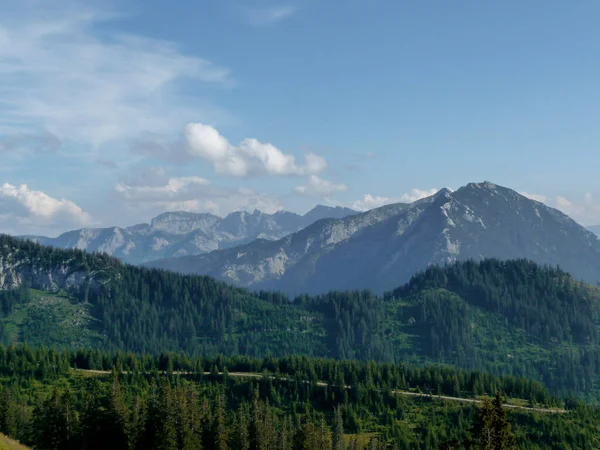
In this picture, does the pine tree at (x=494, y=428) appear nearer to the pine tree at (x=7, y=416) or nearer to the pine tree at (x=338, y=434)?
the pine tree at (x=338, y=434)

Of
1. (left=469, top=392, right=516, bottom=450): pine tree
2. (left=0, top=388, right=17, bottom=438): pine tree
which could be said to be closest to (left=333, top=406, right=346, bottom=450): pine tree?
(left=0, top=388, right=17, bottom=438): pine tree

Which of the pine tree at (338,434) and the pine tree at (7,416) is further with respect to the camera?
the pine tree at (338,434)

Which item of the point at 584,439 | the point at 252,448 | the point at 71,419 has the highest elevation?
the point at 71,419

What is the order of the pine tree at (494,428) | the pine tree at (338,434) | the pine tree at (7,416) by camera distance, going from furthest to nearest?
the pine tree at (338,434) → the pine tree at (7,416) → the pine tree at (494,428)

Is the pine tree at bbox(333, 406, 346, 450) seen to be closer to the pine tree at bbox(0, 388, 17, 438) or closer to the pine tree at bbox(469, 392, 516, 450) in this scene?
the pine tree at bbox(0, 388, 17, 438)

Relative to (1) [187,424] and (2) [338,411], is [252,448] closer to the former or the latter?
(1) [187,424]

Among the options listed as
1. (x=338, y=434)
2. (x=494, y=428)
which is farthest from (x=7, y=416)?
(x=494, y=428)

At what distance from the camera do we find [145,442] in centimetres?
12550

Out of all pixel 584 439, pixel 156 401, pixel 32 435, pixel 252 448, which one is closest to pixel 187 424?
pixel 156 401

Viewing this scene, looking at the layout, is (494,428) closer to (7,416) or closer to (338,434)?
(338,434)

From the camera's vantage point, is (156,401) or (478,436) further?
(156,401)

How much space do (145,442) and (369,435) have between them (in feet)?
302

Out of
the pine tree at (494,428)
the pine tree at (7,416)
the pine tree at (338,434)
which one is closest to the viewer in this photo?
the pine tree at (494,428)

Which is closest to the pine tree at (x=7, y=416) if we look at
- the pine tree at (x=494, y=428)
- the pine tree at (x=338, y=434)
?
the pine tree at (x=338, y=434)
